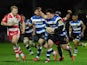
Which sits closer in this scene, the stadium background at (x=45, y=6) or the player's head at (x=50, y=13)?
the player's head at (x=50, y=13)

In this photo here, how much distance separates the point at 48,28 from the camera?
1853 cm

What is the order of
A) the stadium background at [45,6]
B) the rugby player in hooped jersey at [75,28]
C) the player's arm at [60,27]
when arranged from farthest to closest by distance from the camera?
the stadium background at [45,6]
the rugby player in hooped jersey at [75,28]
the player's arm at [60,27]

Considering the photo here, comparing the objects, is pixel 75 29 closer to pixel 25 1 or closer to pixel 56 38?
pixel 56 38

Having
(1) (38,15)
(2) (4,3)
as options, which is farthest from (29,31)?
(2) (4,3)

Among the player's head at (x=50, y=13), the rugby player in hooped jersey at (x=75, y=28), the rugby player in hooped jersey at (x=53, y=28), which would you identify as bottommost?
the rugby player in hooped jersey at (x=75, y=28)

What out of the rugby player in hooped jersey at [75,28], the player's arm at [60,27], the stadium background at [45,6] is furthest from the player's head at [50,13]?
the stadium background at [45,6]

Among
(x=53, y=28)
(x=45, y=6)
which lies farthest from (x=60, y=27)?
(x=45, y=6)

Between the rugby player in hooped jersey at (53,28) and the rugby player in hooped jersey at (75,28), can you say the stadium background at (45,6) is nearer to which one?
the rugby player in hooped jersey at (75,28)

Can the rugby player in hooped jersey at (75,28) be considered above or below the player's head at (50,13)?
below

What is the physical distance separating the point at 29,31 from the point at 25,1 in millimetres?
17811

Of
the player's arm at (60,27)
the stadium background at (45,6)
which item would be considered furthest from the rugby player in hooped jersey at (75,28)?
the stadium background at (45,6)

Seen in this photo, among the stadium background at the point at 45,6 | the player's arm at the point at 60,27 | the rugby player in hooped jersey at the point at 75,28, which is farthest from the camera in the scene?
the stadium background at the point at 45,6

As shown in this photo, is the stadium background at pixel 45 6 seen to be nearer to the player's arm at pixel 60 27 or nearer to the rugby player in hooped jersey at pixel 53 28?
the rugby player in hooped jersey at pixel 53 28

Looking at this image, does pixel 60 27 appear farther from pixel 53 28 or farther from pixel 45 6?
pixel 45 6
